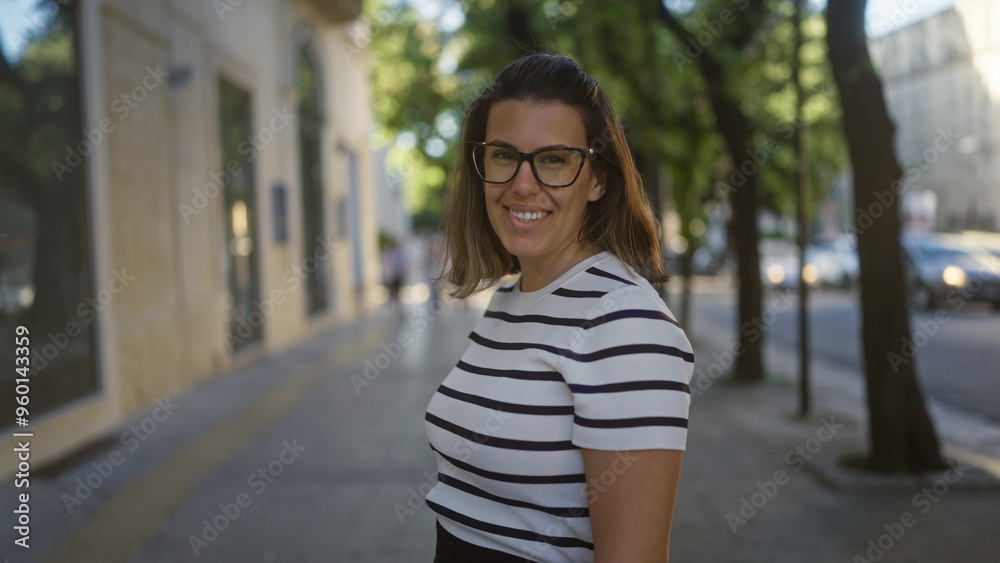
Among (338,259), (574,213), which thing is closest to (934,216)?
(338,259)

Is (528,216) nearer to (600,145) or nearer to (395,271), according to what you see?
(600,145)

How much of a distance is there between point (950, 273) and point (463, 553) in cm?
2006

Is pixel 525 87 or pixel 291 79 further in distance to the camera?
pixel 291 79

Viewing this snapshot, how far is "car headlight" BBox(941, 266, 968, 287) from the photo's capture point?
63.0 ft

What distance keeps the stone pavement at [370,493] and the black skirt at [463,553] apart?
298 cm

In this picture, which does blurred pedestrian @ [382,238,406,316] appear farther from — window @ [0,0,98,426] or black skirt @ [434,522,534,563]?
black skirt @ [434,522,534,563]

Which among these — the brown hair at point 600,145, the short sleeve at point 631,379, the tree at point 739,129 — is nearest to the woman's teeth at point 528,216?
the brown hair at point 600,145

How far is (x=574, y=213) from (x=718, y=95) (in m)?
8.68

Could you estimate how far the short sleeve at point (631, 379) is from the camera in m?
1.50

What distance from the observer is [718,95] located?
32.8ft

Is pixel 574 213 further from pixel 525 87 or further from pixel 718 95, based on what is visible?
pixel 718 95

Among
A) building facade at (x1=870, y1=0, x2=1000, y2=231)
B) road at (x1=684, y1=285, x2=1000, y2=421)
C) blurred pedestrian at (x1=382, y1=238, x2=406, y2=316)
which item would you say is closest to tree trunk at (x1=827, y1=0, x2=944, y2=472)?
road at (x1=684, y1=285, x2=1000, y2=421)

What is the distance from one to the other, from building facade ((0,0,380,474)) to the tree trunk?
6139 millimetres

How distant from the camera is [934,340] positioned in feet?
46.8
